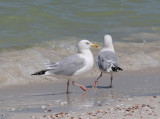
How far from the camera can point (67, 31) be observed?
1405 centimetres

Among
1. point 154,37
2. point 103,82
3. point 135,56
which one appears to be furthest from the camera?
point 154,37

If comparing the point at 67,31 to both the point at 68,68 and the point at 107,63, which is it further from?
the point at 68,68

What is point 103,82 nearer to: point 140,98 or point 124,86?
point 124,86

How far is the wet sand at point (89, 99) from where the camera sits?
6201 mm

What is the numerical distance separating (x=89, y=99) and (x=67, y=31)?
6.80 meters

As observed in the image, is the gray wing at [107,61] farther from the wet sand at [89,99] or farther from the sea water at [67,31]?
the sea water at [67,31]

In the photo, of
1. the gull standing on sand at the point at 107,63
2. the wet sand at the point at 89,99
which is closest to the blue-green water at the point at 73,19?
the wet sand at the point at 89,99

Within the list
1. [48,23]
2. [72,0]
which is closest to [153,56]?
A: [48,23]

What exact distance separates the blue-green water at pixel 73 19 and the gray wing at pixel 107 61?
394 cm

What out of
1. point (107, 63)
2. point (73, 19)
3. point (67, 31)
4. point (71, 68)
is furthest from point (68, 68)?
point (73, 19)

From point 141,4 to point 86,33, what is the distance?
478 centimetres

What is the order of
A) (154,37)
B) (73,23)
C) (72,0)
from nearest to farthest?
(154,37) → (73,23) → (72,0)

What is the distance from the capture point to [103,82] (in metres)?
9.30

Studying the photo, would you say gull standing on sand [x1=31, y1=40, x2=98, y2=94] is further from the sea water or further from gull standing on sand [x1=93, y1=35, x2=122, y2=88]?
the sea water
